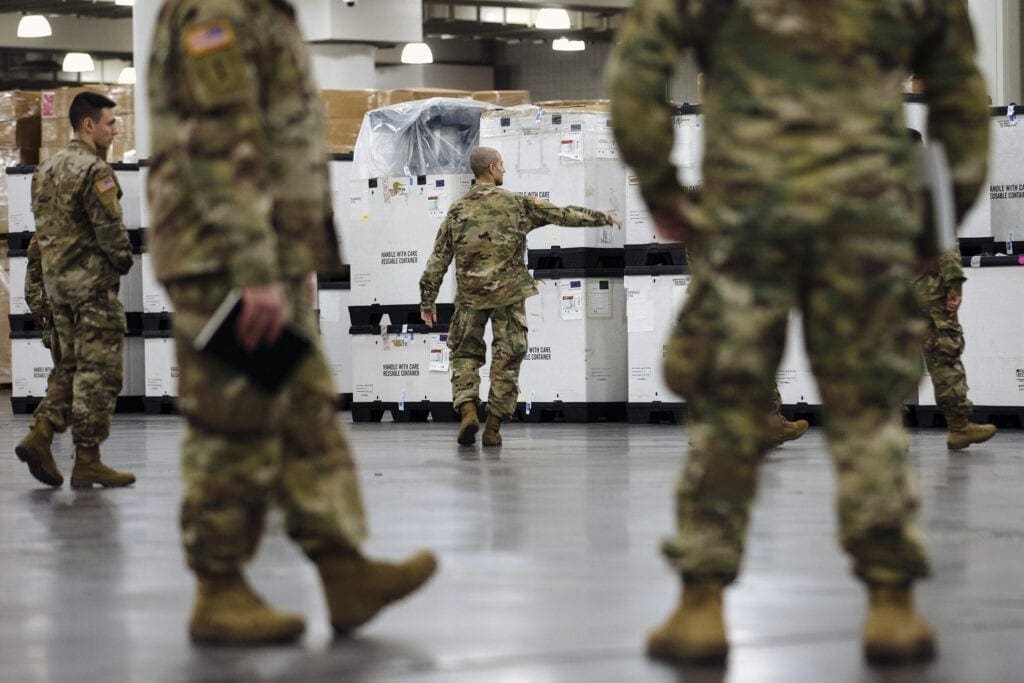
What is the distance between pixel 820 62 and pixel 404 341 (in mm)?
11624

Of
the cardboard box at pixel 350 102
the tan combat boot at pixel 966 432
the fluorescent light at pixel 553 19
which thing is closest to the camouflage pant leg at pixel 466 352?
the tan combat boot at pixel 966 432

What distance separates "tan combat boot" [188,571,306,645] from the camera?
4.25 meters

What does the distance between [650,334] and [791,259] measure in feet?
33.7

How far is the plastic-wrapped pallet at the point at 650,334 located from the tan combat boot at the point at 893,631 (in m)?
9.96

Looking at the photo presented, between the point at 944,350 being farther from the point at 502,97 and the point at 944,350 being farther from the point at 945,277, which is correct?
the point at 502,97

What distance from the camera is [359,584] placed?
4324 mm

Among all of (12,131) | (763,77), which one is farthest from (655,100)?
(12,131)

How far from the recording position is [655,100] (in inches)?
154

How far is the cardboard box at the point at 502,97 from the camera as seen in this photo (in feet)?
54.0

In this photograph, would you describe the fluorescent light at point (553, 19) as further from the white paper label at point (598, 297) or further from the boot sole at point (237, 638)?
the boot sole at point (237, 638)

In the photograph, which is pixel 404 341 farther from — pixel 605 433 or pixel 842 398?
pixel 842 398

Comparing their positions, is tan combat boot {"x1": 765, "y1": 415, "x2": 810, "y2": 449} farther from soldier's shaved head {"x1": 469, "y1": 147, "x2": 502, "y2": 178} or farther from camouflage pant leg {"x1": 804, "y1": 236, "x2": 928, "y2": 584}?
camouflage pant leg {"x1": 804, "y1": 236, "x2": 928, "y2": 584}

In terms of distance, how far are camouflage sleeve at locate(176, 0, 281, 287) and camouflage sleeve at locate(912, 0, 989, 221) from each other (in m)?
1.53

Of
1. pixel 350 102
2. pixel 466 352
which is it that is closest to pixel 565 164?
pixel 466 352
